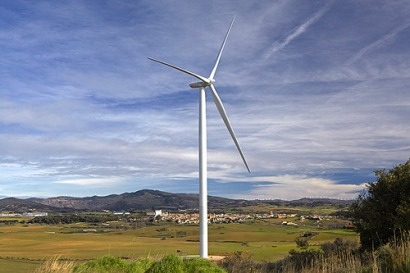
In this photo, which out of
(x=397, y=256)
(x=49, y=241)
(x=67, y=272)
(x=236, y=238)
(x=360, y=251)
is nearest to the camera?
(x=67, y=272)

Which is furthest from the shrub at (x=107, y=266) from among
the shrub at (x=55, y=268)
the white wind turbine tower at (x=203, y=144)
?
the white wind turbine tower at (x=203, y=144)

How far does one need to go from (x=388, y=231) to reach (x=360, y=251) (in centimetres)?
245

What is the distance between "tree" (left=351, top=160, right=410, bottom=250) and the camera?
28.6 metres

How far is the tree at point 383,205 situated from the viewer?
28641 millimetres

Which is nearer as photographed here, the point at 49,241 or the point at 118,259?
the point at 118,259

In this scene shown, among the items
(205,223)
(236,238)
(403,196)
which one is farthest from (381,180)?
(236,238)

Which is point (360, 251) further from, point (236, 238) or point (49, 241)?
point (49, 241)

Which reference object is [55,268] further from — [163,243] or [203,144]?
[163,243]

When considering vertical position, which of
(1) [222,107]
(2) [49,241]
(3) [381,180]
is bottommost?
(2) [49,241]

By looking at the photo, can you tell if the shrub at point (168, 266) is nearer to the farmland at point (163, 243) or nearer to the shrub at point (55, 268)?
the shrub at point (55, 268)

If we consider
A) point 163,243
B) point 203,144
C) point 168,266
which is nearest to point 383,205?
point 203,144

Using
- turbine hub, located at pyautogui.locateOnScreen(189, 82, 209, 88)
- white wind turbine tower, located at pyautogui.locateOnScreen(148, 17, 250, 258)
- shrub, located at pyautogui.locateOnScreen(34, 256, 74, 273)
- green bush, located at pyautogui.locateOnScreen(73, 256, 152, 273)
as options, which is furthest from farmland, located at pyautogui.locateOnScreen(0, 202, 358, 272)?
shrub, located at pyautogui.locateOnScreen(34, 256, 74, 273)

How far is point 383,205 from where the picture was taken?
1144 inches

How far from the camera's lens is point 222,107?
3456cm
